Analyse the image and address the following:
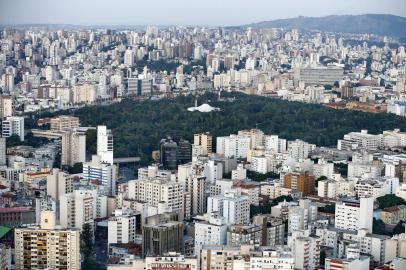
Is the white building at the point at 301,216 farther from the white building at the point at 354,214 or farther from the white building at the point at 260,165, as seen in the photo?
the white building at the point at 260,165

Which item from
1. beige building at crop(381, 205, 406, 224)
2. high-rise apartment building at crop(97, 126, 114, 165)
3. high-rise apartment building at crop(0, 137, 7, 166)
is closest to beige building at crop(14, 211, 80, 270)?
beige building at crop(381, 205, 406, 224)

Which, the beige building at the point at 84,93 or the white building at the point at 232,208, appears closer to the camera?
the white building at the point at 232,208

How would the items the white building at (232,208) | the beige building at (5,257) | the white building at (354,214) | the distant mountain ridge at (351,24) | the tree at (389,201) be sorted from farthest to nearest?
the distant mountain ridge at (351,24) → the tree at (389,201) → the white building at (232,208) → the white building at (354,214) → the beige building at (5,257)

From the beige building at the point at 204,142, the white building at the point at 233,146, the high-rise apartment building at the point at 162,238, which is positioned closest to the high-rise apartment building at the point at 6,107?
the beige building at the point at 204,142

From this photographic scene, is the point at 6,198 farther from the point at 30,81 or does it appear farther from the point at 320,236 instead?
the point at 30,81

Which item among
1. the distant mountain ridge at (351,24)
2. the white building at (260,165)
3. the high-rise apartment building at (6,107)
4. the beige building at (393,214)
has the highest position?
the distant mountain ridge at (351,24)

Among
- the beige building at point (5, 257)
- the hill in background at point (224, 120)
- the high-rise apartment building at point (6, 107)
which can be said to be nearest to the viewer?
the beige building at point (5, 257)

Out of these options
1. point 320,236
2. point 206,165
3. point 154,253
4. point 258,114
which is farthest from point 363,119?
point 154,253
